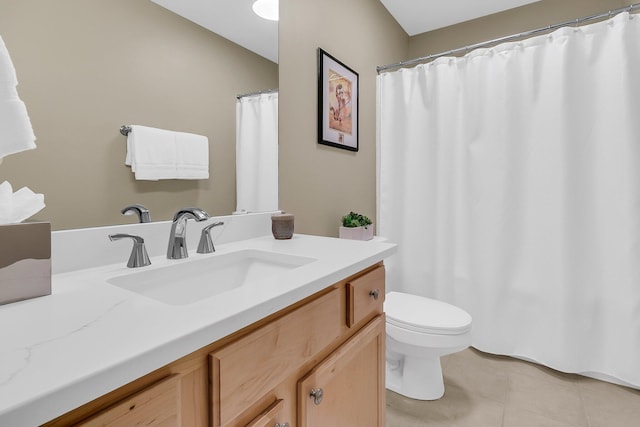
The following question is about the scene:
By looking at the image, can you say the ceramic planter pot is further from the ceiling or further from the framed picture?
the ceiling

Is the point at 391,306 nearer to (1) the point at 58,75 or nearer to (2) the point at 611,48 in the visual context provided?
(1) the point at 58,75

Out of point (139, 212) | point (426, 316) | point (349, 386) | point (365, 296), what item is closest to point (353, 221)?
point (426, 316)

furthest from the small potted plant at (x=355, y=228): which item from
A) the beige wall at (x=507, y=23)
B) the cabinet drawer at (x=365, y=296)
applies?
the beige wall at (x=507, y=23)

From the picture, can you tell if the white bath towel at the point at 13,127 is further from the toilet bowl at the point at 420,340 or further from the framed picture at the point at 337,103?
the toilet bowl at the point at 420,340

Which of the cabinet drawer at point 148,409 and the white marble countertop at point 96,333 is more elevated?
the white marble countertop at point 96,333

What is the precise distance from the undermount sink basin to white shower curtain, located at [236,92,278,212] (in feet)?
1.03

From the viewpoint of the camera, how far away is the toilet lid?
145 cm

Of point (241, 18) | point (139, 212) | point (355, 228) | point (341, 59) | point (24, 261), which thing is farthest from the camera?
point (341, 59)

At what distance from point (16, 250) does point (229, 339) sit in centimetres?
42

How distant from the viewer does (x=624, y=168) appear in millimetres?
1621

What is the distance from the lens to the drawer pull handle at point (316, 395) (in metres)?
0.74

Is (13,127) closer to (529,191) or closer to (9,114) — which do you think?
(9,114)

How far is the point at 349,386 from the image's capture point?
909 millimetres

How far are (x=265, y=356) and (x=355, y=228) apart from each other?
4.03ft
